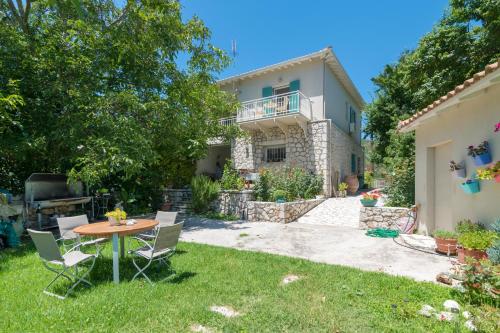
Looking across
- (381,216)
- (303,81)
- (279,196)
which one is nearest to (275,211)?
(279,196)

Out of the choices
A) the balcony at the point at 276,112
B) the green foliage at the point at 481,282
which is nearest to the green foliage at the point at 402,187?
the green foliage at the point at 481,282

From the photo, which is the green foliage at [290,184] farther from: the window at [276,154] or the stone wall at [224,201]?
the window at [276,154]

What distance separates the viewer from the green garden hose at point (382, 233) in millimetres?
6785

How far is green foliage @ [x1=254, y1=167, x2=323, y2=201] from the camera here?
10102mm

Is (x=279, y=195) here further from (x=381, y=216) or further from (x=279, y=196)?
(x=381, y=216)

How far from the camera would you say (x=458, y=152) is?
5.23m

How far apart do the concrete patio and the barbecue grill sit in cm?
379

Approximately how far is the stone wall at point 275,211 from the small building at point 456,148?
12.4 ft

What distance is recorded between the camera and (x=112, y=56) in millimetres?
8062

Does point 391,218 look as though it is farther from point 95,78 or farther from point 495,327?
point 95,78

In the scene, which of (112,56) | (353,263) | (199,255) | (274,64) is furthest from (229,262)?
(274,64)

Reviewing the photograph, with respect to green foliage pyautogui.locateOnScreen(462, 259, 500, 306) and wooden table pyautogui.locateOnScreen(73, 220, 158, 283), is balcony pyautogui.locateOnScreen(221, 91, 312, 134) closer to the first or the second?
wooden table pyautogui.locateOnScreen(73, 220, 158, 283)

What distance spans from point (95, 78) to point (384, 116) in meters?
13.4

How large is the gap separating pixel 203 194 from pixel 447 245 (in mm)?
7826
